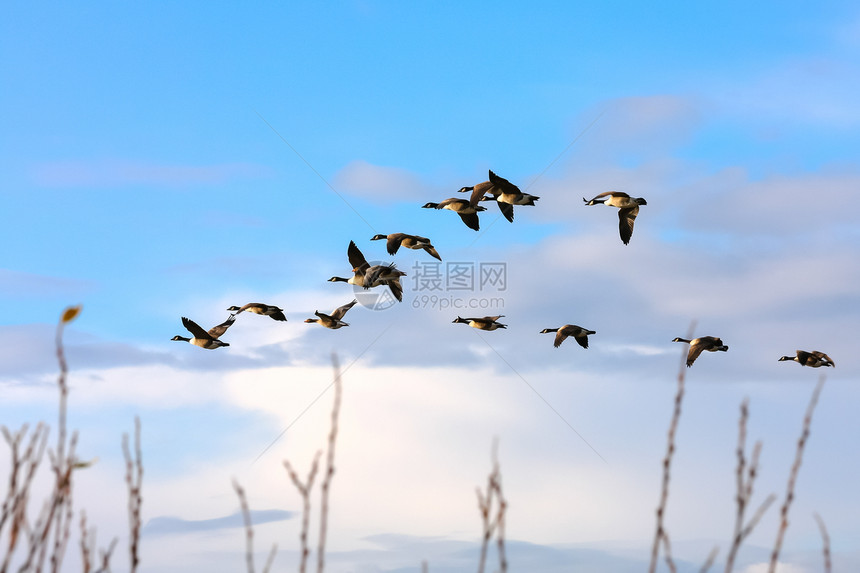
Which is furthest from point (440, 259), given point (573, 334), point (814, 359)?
point (814, 359)

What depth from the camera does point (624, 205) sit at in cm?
2186

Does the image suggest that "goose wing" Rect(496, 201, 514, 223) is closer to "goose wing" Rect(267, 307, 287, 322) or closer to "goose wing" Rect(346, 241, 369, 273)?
"goose wing" Rect(346, 241, 369, 273)

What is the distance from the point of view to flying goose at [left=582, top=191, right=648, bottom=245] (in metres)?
21.6

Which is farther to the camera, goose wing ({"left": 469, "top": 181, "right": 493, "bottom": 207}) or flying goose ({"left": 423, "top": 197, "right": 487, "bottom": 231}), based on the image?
flying goose ({"left": 423, "top": 197, "right": 487, "bottom": 231})

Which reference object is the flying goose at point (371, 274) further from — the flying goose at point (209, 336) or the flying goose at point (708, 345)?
the flying goose at point (708, 345)

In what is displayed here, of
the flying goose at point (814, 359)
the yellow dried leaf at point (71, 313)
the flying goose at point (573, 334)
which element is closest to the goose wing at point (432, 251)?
the flying goose at point (573, 334)

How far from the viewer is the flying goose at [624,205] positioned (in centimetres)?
2159

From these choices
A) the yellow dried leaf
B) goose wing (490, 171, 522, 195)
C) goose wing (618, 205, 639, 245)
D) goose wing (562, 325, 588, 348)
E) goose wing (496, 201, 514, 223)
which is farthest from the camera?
goose wing (562, 325, 588, 348)

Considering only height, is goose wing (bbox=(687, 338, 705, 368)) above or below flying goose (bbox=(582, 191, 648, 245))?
below

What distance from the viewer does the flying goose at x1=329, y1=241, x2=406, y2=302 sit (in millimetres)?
20188

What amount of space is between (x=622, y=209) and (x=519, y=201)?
3.26 metres

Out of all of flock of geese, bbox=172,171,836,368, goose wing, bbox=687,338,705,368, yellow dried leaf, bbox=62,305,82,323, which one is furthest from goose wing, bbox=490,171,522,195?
yellow dried leaf, bbox=62,305,82,323

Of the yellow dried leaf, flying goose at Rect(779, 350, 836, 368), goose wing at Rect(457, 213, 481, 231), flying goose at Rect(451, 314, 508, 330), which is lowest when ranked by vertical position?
the yellow dried leaf

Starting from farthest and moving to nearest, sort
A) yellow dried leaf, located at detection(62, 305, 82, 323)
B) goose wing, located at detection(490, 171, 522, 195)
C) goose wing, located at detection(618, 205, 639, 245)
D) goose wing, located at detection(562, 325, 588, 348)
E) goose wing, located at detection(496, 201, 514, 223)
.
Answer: goose wing, located at detection(562, 325, 588, 348) < goose wing, located at detection(618, 205, 639, 245) < goose wing, located at detection(496, 201, 514, 223) < goose wing, located at detection(490, 171, 522, 195) < yellow dried leaf, located at detection(62, 305, 82, 323)
